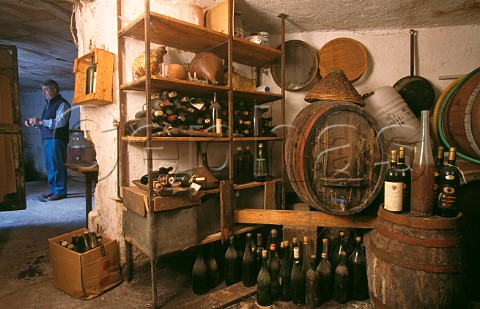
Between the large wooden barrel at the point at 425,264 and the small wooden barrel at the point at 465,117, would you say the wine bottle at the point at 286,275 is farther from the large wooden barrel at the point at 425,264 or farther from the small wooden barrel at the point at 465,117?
the small wooden barrel at the point at 465,117

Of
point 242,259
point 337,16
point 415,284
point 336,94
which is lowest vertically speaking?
point 242,259

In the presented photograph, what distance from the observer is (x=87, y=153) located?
515 centimetres

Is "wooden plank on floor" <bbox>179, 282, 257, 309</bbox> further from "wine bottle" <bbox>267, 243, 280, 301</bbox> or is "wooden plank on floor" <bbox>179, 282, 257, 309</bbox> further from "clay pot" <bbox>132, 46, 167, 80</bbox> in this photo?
"clay pot" <bbox>132, 46, 167, 80</bbox>

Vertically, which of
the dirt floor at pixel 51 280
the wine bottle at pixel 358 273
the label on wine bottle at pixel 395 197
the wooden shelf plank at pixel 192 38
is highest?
the wooden shelf plank at pixel 192 38

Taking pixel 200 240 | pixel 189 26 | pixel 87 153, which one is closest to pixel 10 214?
pixel 87 153

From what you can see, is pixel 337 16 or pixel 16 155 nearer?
pixel 337 16

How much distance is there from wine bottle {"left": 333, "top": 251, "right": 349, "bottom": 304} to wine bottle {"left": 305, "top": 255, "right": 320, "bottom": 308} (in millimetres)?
148

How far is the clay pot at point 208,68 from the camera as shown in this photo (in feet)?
7.22

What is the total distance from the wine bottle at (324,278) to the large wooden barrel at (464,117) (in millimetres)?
1577

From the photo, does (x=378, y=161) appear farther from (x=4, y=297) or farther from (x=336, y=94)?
(x=4, y=297)

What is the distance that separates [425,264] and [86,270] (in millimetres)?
2202

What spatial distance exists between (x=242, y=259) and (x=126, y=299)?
908 mm

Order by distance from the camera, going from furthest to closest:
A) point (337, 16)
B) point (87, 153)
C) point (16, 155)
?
point (87, 153), point (16, 155), point (337, 16)

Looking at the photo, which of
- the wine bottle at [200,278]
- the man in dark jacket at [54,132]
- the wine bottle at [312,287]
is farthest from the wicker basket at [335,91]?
the man in dark jacket at [54,132]
